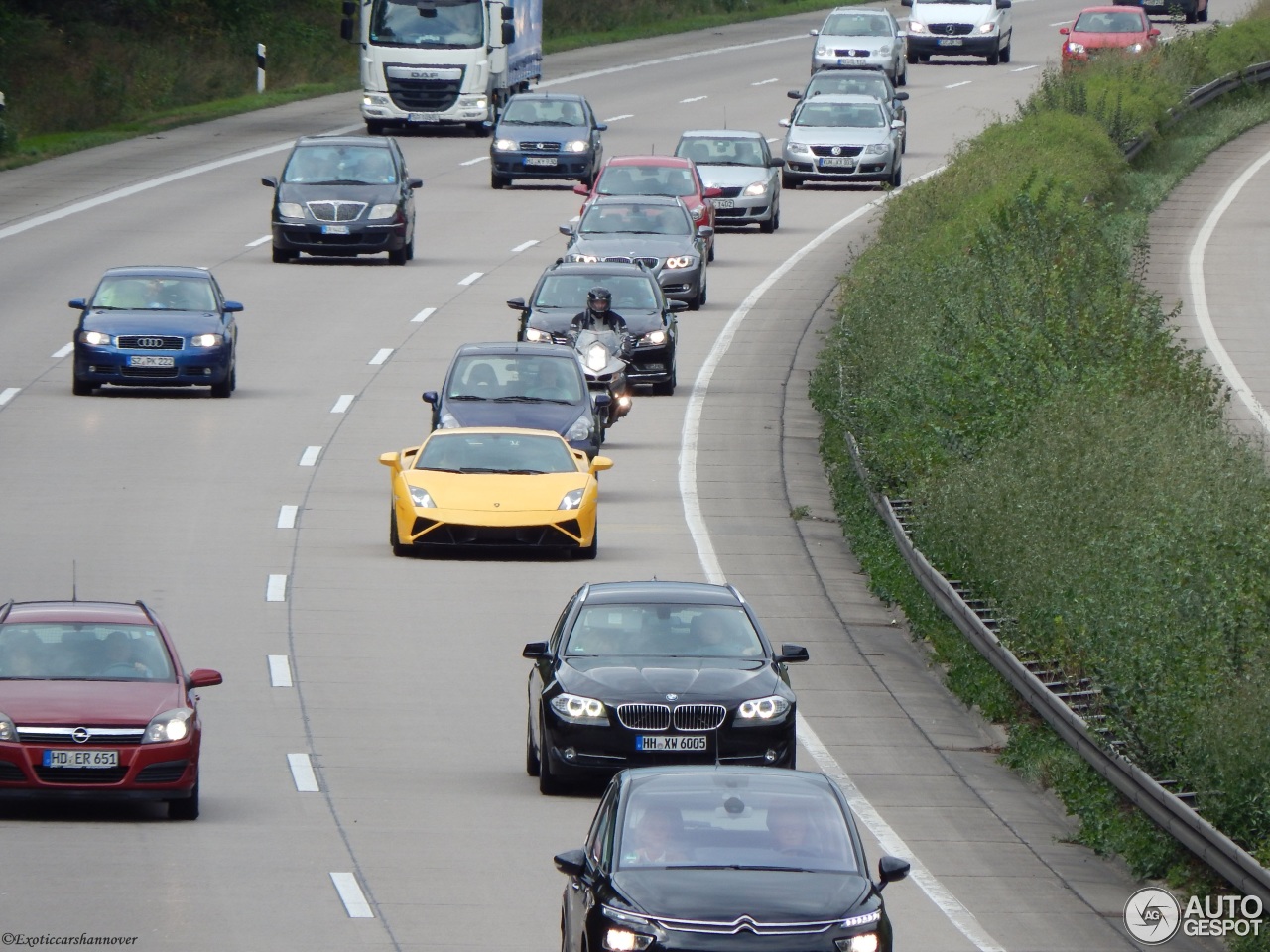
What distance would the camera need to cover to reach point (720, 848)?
455 inches

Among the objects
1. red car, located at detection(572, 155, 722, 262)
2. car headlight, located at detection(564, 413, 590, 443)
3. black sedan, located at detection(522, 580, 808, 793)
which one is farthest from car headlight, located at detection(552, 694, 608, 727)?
red car, located at detection(572, 155, 722, 262)

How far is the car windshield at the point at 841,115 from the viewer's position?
52.5 metres

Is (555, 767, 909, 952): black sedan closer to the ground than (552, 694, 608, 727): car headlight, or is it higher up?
higher up

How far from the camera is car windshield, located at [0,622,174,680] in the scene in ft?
55.1

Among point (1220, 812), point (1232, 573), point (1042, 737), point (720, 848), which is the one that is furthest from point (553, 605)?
point (720, 848)

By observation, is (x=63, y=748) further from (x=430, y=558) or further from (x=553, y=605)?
(x=430, y=558)

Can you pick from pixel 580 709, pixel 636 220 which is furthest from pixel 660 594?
pixel 636 220

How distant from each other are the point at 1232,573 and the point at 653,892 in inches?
334

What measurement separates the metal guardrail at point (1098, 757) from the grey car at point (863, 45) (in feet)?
138

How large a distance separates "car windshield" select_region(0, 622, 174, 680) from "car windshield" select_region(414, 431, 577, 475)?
29.9 feet

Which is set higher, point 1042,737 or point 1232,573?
point 1232,573

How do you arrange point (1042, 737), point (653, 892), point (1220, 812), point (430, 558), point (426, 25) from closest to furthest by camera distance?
point (653, 892) → point (1220, 812) → point (1042, 737) → point (430, 558) → point (426, 25)

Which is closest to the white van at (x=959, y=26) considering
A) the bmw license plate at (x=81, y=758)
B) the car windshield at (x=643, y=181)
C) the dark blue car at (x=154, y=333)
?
the car windshield at (x=643, y=181)

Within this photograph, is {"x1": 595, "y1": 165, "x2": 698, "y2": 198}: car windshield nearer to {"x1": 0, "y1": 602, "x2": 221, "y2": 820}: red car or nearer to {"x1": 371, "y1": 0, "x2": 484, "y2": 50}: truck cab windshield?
{"x1": 371, "y1": 0, "x2": 484, "y2": 50}: truck cab windshield
